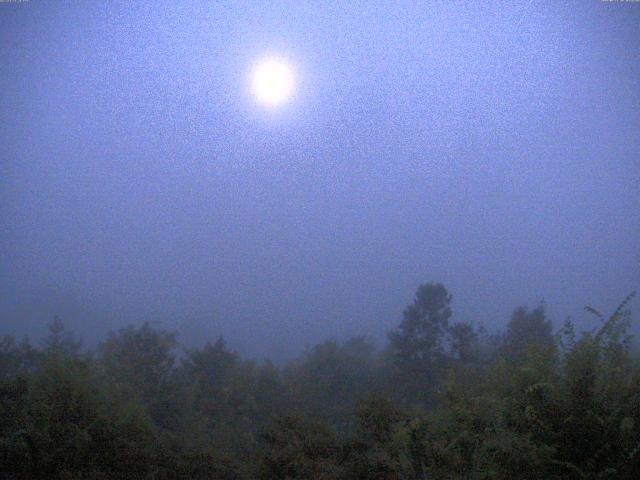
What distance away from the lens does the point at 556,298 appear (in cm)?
14388

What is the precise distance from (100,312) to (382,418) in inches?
5375

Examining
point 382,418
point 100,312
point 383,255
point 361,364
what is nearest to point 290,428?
point 382,418

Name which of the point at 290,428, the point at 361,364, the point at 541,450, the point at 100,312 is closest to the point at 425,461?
the point at 541,450

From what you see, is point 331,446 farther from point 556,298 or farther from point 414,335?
point 556,298

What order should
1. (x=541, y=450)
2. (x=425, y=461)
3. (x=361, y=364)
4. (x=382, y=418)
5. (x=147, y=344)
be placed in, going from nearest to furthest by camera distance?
(x=541, y=450)
(x=425, y=461)
(x=382, y=418)
(x=147, y=344)
(x=361, y=364)

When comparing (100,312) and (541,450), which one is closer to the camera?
(541,450)

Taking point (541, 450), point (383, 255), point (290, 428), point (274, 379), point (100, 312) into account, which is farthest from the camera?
point (383, 255)

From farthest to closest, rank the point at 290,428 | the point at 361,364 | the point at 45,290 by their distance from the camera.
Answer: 1. the point at 45,290
2. the point at 361,364
3. the point at 290,428

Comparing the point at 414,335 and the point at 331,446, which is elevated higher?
the point at 414,335

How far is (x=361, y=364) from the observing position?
97.0 feet

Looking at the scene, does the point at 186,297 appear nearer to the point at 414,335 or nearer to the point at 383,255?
the point at 383,255

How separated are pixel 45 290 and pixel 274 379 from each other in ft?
487

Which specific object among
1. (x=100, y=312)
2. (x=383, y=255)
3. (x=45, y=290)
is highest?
(x=383, y=255)

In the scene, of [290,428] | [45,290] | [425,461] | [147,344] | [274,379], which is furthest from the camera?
[45,290]
